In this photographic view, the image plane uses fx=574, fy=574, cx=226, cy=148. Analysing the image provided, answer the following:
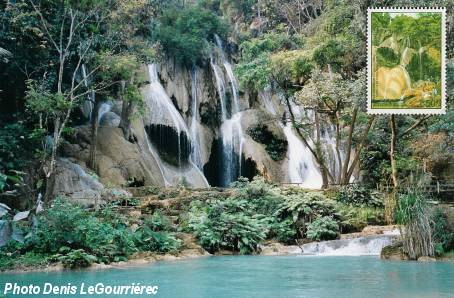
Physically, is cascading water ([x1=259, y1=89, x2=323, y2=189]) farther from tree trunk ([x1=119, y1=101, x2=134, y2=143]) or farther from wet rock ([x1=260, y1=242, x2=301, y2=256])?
wet rock ([x1=260, y1=242, x2=301, y2=256])

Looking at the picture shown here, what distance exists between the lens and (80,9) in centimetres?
1812

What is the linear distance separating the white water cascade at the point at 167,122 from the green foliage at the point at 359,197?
26.1 ft

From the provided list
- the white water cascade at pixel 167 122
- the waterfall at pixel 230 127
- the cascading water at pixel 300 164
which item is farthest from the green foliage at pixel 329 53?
the white water cascade at pixel 167 122

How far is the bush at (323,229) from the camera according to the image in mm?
16969

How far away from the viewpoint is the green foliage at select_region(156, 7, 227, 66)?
2895 centimetres

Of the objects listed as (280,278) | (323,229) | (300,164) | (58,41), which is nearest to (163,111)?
(300,164)

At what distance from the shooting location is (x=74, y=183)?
20.1 meters

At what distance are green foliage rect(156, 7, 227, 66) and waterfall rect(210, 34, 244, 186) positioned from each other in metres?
1.20

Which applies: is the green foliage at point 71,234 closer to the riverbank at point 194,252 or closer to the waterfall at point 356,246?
the riverbank at point 194,252

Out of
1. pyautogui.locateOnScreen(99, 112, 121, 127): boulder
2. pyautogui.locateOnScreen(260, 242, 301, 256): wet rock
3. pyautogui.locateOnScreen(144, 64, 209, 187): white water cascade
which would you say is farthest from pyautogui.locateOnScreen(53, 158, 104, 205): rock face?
pyautogui.locateOnScreen(260, 242, 301, 256): wet rock

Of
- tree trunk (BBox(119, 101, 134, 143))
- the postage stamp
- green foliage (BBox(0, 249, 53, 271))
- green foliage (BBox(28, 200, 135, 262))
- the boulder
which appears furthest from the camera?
the boulder

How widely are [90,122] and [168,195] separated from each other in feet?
21.1

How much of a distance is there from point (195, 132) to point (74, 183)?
907 centimetres

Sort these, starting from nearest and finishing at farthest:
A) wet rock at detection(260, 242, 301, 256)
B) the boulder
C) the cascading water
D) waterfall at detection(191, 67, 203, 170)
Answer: wet rock at detection(260, 242, 301, 256), the boulder, waterfall at detection(191, 67, 203, 170), the cascading water
